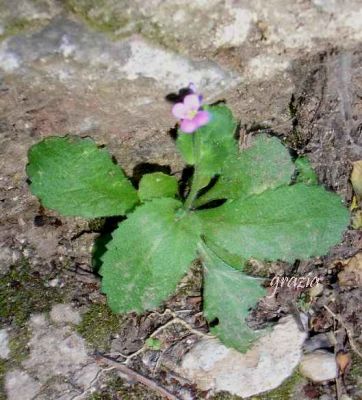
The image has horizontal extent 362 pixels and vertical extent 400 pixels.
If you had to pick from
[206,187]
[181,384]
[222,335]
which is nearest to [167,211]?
[206,187]

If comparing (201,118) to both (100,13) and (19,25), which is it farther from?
(19,25)

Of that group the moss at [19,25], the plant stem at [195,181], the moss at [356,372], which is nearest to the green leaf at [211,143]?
the plant stem at [195,181]

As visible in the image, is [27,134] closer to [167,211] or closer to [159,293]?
[167,211]


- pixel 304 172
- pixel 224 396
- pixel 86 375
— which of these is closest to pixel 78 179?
pixel 86 375

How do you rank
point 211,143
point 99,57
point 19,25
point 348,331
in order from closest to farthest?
point 19,25
point 99,57
point 211,143
point 348,331

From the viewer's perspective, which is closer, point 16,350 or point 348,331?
point 16,350
